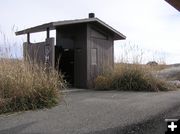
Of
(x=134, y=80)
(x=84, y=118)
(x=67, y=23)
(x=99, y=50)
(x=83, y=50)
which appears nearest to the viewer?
(x=84, y=118)

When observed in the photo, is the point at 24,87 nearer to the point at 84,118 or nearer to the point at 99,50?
the point at 84,118

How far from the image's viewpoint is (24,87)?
843cm

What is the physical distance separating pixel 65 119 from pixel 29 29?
31.8 ft

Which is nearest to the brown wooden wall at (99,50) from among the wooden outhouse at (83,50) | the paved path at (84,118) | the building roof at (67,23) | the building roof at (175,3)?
the wooden outhouse at (83,50)

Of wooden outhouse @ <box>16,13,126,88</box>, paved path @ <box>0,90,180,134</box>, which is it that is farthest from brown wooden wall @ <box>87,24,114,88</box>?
paved path @ <box>0,90,180,134</box>

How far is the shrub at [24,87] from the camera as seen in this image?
26.9 ft

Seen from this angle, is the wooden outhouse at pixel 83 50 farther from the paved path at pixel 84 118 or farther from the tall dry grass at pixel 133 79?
the paved path at pixel 84 118

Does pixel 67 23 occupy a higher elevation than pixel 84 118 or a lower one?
higher

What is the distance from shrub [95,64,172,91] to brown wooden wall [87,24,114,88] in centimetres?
140

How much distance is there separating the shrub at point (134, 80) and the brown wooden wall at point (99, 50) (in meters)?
1.40

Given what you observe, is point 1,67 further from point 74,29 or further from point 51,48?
point 74,29

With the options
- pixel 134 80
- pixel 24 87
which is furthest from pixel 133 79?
pixel 24 87

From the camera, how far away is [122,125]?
626 centimetres

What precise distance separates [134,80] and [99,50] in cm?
343
